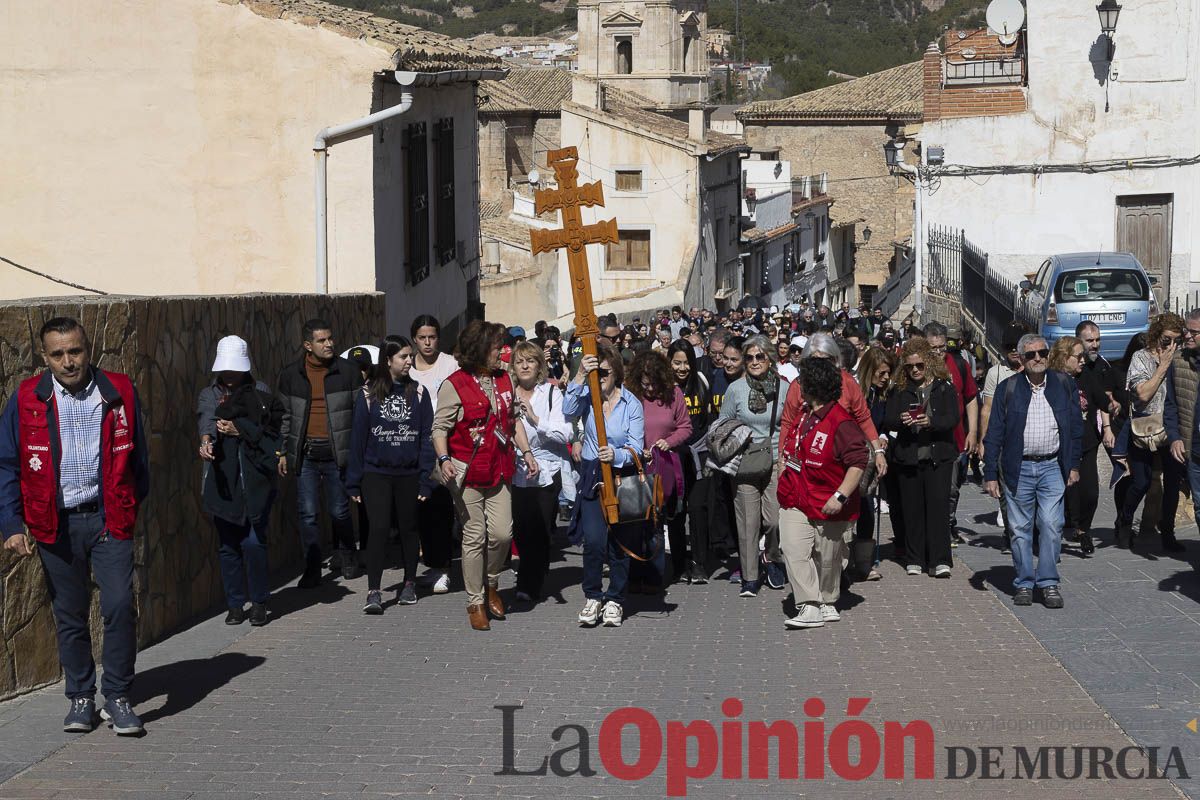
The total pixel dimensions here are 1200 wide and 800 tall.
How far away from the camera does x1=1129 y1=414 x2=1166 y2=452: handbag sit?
12.0 m

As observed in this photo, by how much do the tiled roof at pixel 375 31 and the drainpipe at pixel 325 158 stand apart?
48 centimetres

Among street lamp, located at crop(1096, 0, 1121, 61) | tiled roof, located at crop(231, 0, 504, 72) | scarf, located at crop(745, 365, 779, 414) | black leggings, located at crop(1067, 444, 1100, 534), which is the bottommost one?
black leggings, located at crop(1067, 444, 1100, 534)

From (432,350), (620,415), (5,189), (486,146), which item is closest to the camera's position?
(620,415)

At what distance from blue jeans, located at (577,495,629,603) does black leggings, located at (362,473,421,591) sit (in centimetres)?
117

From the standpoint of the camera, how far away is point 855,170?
76000 millimetres

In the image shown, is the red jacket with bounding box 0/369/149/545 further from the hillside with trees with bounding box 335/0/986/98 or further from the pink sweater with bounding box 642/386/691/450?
the hillside with trees with bounding box 335/0/986/98

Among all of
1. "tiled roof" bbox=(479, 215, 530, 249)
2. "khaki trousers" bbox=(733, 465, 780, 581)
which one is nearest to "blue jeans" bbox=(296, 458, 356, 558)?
"khaki trousers" bbox=(733, 465, 780, 581)

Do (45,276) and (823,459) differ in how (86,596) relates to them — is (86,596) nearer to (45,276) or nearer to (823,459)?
(823,459)

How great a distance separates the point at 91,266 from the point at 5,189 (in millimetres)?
1213

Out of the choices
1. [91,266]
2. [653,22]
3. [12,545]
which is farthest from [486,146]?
A: [12,545]

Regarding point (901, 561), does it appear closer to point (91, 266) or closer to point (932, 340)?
point (932, 340)

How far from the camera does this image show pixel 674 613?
10.5m

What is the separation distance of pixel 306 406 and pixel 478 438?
1.53m

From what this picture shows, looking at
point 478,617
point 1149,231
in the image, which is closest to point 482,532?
point 478,617
